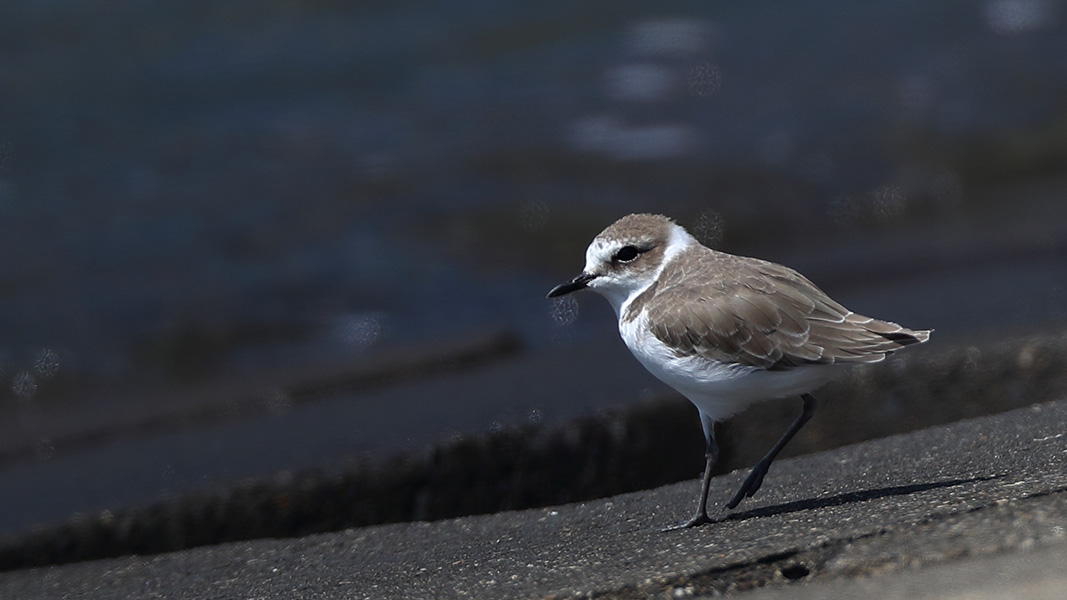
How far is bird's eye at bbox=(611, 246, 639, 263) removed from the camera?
172 inches

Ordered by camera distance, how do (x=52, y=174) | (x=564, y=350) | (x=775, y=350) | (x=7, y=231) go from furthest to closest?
1. (x=52, y=174)
2. (x=7, y=231)
3. (x=564, y=350)
4. (x=775, y=350)

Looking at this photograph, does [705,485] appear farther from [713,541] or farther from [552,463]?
[552,463]

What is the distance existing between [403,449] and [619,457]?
908 millimetres

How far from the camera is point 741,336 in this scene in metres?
3.84

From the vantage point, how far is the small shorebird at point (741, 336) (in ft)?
12.5

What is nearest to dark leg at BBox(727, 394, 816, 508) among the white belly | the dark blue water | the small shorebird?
the small shorebird

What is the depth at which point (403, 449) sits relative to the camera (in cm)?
497

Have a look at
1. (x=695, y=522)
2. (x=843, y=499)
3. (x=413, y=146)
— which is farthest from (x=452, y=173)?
(x=843, y=499)

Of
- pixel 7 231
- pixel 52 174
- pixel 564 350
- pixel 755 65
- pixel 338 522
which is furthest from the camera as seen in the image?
pixel 755 65

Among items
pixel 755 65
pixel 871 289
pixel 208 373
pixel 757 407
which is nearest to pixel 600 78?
pixel 755 65

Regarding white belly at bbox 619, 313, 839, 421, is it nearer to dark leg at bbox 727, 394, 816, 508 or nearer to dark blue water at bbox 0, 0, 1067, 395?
dark leg at bbox 727, 394, 816, 508

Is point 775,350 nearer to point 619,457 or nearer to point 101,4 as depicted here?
point 619,457

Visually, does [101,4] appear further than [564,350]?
Yes

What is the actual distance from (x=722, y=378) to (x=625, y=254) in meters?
0.74
